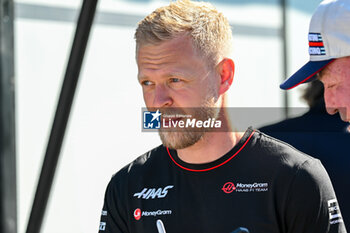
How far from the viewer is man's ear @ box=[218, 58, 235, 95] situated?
5.39 ft

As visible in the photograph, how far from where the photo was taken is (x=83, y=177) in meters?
3.48

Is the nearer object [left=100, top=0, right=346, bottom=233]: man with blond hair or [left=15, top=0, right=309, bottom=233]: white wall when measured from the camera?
[left=100, top=0, right=346, bottom=233]: man with blond hair

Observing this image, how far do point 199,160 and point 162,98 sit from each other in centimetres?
19

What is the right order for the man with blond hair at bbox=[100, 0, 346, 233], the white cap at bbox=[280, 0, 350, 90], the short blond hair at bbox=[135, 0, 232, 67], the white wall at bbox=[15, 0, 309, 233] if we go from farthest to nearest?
the white wall at bbox=[15, 0, 309, 233] → the short blond hair at bbox=[135, 0, 232, 67] → the man with blond hair at bbox=[100, 0, 346, 233] → the white cap at bbox=[280, 0, 350, 90]

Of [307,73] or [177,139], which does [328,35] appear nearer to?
[307,73]

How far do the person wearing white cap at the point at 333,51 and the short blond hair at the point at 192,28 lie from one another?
0.90 ft

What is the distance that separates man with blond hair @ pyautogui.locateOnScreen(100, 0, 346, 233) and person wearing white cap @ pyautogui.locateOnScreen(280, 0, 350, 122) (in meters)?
0.18

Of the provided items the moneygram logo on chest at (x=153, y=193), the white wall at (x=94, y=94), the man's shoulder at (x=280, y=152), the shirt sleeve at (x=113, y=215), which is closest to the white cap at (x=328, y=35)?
the man's shoulder at (x=280, y=152)

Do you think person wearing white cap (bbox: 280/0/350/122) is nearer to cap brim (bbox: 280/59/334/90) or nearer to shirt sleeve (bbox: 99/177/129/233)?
cap brim (bbox: 280/59/334/90)

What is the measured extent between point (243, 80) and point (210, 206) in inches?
67.3

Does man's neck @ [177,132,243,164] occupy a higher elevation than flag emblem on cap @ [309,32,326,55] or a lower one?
lower

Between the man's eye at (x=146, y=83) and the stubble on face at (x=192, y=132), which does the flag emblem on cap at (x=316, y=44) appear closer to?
the stubble on face at (x=192, y=132)

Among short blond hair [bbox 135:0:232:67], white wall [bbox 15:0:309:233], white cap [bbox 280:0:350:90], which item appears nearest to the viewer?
white cap [bbox 280:0:350:90]
